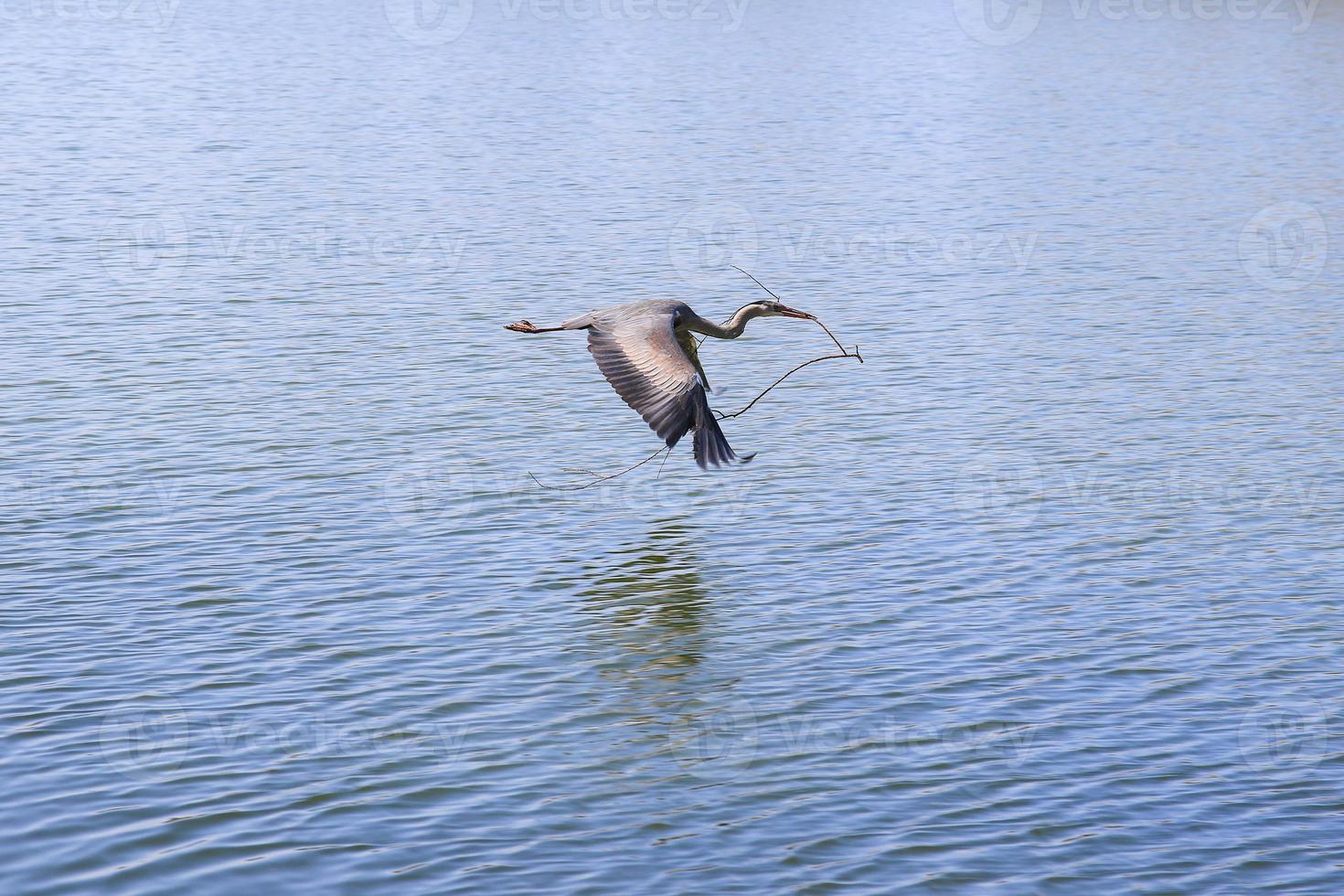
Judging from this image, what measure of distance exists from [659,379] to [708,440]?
784 millimetres

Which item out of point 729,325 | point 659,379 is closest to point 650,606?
point 659,379

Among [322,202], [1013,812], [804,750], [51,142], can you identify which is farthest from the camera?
[51,142]

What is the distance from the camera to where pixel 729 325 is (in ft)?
49.6

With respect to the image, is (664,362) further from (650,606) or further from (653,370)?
(650,606)

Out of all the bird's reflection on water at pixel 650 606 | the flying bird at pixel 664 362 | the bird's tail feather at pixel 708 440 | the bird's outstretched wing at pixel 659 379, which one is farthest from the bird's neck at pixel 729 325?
the bird's reflection on water at pixel 650 606

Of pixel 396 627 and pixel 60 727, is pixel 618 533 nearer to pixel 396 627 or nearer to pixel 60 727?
pixel 396 627

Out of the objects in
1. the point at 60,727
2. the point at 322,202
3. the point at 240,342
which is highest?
the point at 322,202

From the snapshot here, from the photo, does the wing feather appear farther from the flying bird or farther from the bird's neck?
the bird's neck

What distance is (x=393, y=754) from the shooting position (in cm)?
1155

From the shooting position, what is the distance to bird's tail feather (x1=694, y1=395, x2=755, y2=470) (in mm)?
12921

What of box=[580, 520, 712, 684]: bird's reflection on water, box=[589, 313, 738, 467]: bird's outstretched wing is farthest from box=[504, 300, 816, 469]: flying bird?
box=[580, 520, 712, 684]: bird's reflection on water

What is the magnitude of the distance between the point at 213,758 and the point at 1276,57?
1893 inches

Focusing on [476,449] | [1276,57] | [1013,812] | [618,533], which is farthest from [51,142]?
[1276,57]

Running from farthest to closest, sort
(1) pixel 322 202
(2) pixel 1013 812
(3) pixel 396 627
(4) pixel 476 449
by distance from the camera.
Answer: (1) pixel 322 202 < (4) pixel 476 449 < (3) pixel 396 627 < (2) pixel 1013 812
